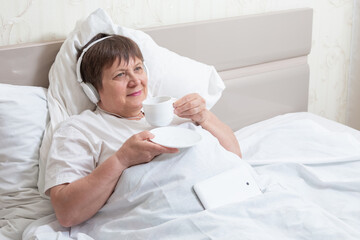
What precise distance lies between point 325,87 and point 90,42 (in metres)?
1.54

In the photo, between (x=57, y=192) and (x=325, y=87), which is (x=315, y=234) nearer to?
(x=57, y=192)

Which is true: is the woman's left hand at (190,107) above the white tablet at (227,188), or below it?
above

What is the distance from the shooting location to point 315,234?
1373 mm

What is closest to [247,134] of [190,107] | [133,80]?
[190,107]

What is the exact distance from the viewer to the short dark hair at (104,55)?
5.50 feet

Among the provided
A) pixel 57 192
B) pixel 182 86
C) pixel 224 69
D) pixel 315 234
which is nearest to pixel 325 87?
pixel 224 69

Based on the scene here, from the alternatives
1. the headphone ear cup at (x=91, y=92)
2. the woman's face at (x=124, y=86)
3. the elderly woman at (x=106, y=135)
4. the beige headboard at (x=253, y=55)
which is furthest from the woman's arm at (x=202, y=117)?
the beige headboard at (x=253, y=55)

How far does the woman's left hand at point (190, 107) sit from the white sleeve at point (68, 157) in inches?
12.3

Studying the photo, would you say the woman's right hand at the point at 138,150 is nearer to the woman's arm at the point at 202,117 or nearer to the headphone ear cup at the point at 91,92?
the woman's arm at the point at 202,117

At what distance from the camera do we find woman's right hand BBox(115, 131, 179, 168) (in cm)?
149

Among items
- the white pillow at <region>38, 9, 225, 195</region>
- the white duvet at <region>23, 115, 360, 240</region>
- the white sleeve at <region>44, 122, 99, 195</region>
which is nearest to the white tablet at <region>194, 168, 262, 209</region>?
the white duvet at <region>23, 115, 360, 240</region>

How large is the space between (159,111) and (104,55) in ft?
1.00

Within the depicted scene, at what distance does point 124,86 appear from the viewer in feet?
5.49

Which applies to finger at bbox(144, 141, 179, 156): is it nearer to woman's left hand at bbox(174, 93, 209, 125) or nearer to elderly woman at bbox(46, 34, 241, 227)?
elderly woman at bbox(46, 34, 241, 227)
